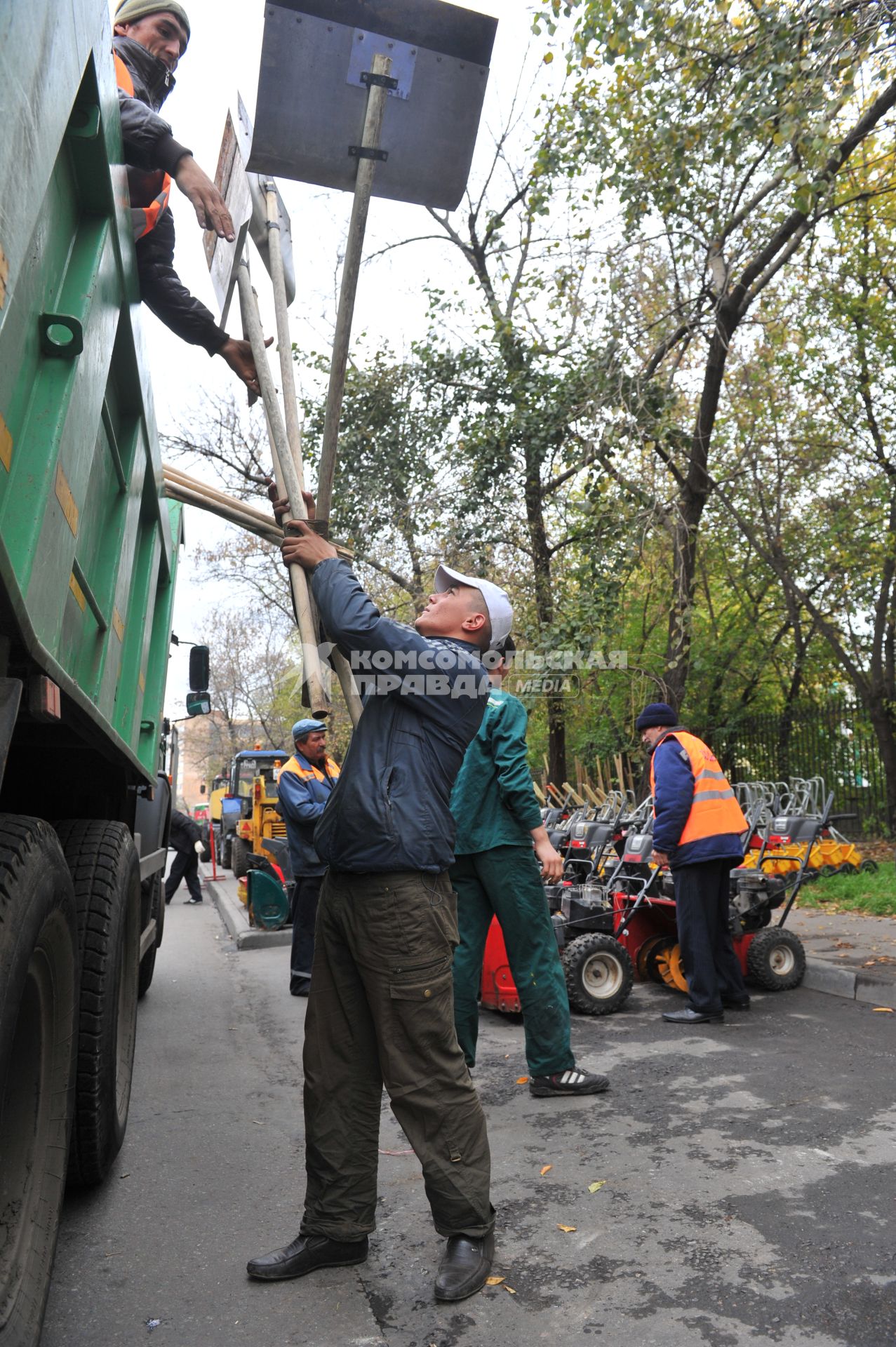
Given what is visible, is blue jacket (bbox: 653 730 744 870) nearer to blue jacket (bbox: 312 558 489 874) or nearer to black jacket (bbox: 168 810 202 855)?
blue jacket (bbox: 312 558 489 874)

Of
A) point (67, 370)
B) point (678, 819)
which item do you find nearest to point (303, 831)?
point (678, 819)

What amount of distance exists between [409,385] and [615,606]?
20.6ft

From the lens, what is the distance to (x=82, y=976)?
10.6ft

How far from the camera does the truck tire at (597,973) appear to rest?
623cm

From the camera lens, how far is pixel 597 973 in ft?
20.9

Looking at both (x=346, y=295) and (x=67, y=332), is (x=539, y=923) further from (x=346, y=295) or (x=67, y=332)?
(x=67, y=332)

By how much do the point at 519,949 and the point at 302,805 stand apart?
10.1ft

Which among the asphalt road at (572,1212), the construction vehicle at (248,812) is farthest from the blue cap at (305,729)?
the construction vehicle at (248,812)

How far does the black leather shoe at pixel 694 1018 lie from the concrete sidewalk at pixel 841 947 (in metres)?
1.14

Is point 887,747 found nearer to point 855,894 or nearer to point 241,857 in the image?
point 855,894

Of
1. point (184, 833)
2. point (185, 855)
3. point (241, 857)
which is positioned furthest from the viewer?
point (241, 857)

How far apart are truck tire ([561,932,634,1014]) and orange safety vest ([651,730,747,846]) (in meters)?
0.83

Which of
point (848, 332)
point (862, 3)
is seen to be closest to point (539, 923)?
point (862, 3)

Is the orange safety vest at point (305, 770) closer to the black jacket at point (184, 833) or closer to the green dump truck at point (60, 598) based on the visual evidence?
the green dump truck at point (60, 598)
